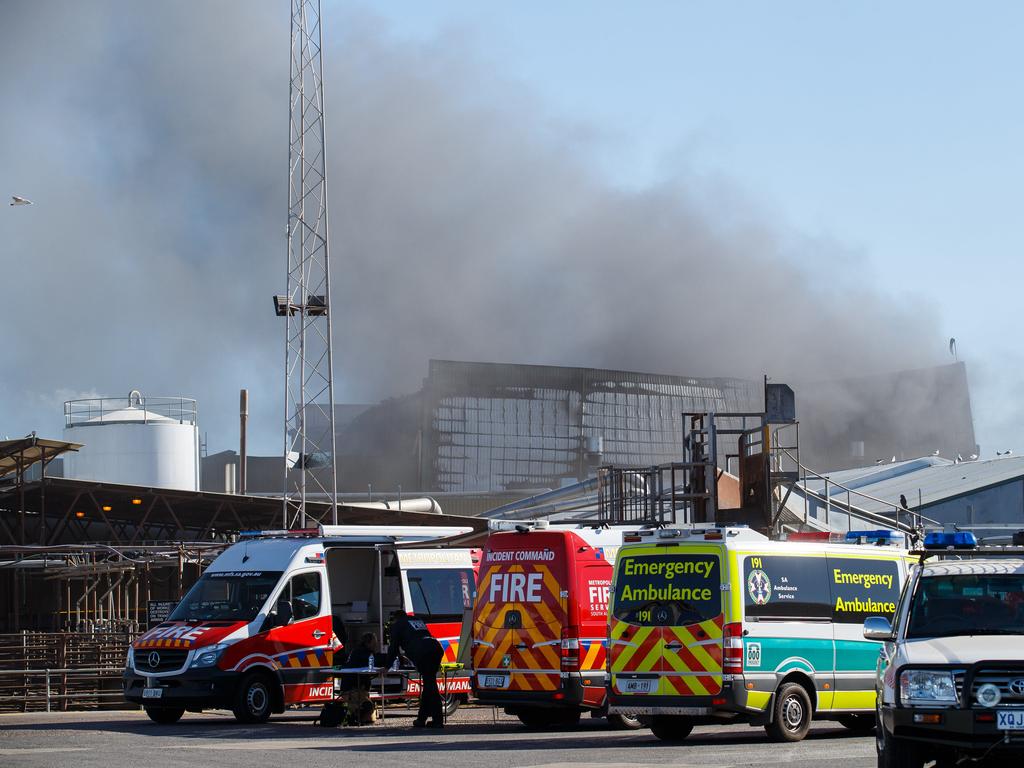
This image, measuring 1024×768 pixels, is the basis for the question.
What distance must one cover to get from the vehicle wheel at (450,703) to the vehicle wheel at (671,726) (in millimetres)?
3911

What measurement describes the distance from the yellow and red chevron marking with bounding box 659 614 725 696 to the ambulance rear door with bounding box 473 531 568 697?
2184mm

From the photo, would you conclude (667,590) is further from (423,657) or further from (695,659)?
(423,657)

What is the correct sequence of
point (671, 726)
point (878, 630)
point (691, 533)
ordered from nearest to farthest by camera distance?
point (878, 630) → point (691, 533) → point (671, 726)

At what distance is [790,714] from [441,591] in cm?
739

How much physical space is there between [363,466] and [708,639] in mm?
72231

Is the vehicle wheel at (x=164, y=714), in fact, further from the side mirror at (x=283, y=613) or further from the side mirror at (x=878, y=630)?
the side mirror at (x=878, y=630)

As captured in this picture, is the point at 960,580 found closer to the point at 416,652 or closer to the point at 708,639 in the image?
the point at 708,639

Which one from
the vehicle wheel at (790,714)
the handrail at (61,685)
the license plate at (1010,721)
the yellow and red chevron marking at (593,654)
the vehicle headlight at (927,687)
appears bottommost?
the handrail at (61,685)

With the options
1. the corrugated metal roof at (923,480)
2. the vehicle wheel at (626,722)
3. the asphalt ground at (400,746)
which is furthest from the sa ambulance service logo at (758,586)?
the corrugated metal roof at (923,480)

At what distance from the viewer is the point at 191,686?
17734 millimetres

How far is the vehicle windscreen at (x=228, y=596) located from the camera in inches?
734

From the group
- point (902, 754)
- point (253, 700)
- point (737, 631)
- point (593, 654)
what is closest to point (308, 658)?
point (253, 700)

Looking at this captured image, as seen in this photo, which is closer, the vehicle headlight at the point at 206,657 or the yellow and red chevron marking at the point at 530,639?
the yellow and red chevron marking at the point at 530,639

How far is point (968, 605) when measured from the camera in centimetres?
991
